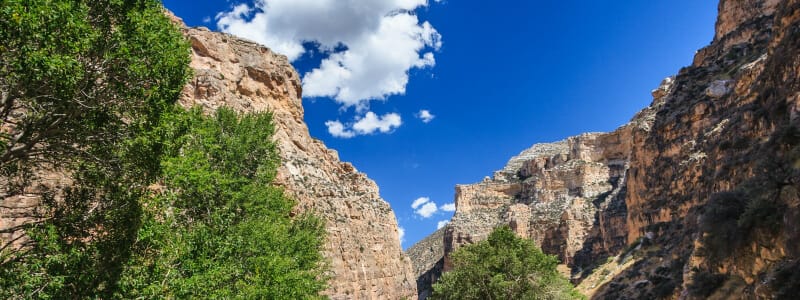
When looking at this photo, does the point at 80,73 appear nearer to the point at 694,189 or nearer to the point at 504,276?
the point at 504,276

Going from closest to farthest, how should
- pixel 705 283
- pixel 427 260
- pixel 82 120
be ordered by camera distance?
pixel 82 120 < pixel 705 283 < pixel 427 260

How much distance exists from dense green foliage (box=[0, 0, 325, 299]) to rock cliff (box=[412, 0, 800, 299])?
16323mm

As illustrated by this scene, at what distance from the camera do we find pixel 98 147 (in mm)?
9891

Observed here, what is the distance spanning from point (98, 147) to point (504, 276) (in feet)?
76.7

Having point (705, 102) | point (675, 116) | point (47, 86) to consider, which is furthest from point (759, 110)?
point (47, 86)

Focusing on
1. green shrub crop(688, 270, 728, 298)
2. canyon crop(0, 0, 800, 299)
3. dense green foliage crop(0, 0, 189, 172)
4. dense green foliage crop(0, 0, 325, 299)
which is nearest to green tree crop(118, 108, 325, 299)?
dense green foliage crop(0, 0, 325, 299)

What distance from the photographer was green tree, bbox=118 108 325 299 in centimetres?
1100

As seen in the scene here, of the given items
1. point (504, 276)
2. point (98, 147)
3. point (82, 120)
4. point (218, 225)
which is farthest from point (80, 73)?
point (504, 276)

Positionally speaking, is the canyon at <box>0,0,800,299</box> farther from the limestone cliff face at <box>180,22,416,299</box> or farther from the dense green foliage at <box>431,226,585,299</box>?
the dense green foliage at <box>431,226,585,299</box>

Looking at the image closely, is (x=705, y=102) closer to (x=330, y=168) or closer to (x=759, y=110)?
(x=759, y=110)

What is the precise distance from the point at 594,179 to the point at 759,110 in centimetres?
8770

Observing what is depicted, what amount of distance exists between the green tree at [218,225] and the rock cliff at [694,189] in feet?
51.3

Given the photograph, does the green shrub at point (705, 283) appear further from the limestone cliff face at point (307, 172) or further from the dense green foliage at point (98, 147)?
the limestone cliff face at point (307, 172)

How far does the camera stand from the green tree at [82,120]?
7.83 metres
